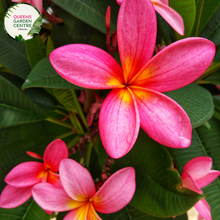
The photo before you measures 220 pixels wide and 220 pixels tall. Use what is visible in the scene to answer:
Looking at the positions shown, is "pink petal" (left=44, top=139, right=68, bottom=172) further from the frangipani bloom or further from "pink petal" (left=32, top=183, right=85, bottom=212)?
the frangipani bloom

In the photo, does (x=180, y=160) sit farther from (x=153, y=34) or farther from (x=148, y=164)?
(x=153, y=34)

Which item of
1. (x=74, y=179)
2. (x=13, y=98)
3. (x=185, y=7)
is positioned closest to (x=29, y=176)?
(x=74, y=179)

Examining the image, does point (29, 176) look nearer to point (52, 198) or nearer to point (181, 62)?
point (52, 198)

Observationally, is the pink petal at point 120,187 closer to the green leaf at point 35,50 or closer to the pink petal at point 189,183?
the pink petal at point 189,183

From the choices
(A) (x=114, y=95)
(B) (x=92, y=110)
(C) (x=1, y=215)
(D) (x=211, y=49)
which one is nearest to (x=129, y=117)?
(A) (x=114, y=95)

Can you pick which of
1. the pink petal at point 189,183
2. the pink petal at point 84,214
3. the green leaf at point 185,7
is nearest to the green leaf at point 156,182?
the pink petal at point 189,183

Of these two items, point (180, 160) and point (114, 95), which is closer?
point (114, 95)
